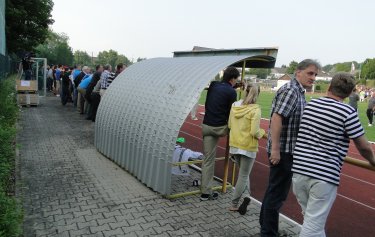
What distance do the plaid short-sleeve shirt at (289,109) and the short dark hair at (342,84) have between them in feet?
1.88

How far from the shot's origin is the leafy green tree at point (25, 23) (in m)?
31.2

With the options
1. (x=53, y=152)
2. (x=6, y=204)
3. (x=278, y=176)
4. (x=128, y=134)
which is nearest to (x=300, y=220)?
(x=278, y=176)

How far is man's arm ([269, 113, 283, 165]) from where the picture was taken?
3.97 meters

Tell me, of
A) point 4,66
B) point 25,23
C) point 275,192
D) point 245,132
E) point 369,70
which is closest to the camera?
point 275,192

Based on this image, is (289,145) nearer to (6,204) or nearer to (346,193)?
(6,204)

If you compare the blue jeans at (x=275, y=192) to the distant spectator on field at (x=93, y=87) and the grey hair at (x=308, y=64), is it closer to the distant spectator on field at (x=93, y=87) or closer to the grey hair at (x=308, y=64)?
the grey hair at (x=308, y=64)

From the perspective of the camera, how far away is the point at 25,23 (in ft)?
109

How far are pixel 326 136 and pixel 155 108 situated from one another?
3.85 meters

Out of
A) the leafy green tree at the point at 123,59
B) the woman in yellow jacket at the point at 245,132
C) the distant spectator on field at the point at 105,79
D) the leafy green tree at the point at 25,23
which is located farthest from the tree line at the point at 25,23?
the leafy green tree at the point at 123,59

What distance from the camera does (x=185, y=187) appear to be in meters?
6.72

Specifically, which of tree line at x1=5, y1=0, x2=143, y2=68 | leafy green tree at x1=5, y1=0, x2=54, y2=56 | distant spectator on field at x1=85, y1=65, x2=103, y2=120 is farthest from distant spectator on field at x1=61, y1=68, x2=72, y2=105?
leafy green tree at x1=5, y1=0, x2=54, y2=56

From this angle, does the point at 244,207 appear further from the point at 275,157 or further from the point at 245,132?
the point at 275,157

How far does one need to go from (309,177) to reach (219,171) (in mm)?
4945

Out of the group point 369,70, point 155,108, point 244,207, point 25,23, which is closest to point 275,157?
point 244,207
